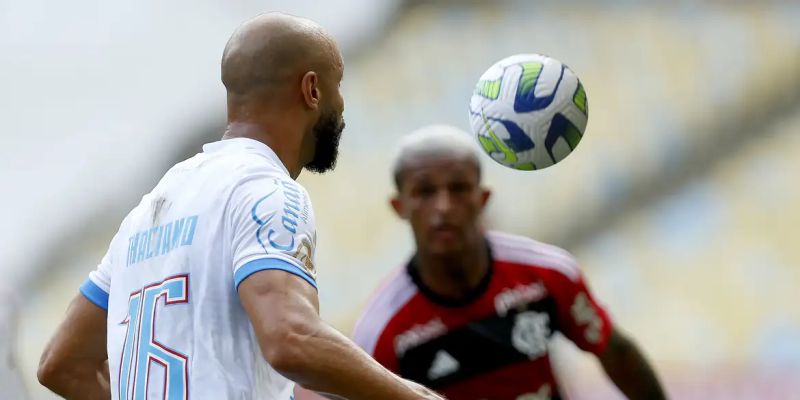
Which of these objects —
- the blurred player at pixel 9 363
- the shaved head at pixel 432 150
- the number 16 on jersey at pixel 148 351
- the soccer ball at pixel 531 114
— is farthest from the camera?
the blurred player at pixel 9 363

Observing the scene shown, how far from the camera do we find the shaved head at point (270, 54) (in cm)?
344

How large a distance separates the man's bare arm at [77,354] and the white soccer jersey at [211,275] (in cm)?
41

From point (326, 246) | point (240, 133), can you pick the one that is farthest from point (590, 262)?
point (240, 133)

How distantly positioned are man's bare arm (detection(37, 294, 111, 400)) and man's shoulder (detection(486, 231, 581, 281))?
1925mm

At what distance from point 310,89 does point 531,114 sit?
1.07 meters

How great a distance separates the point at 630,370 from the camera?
5059 millimetres

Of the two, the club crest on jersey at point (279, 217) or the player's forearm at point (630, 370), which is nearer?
the club crest on jersey at point (279, 217)

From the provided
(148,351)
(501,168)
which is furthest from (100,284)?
(501,168)

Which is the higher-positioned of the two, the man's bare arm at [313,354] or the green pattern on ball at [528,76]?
the green pattern on ball at [528,76]

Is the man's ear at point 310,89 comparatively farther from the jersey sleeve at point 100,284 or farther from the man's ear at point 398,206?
the man's ear at point 398,206

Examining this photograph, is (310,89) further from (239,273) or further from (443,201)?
(443,201)

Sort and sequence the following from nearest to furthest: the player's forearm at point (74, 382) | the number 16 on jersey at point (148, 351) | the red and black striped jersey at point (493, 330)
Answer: the number 16 on jersey at point (148, 351)
the player's forearm at point (74, 382)
the red and black striped jersey at point (493, 330)

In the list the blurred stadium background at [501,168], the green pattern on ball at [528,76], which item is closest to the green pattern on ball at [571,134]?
the green pattern on ball at [528,76]

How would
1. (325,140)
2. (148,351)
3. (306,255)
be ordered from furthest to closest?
(325,140), (148,351), (306,255)
